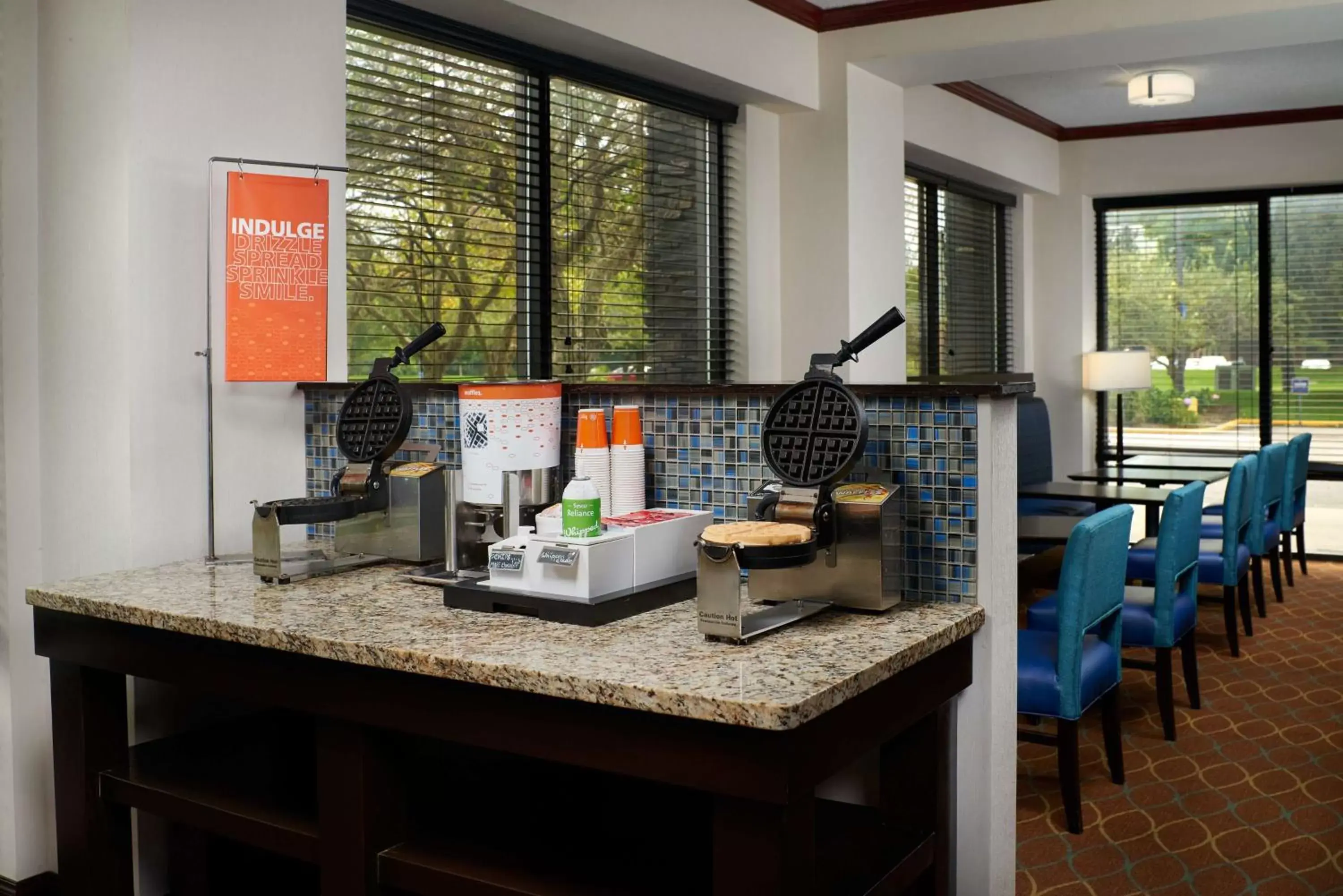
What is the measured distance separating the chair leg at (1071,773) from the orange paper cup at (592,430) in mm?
1587

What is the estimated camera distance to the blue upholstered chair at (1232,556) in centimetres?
462

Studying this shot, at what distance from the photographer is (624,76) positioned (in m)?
4.23

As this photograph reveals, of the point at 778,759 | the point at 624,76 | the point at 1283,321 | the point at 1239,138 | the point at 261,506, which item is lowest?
the point at 778,759

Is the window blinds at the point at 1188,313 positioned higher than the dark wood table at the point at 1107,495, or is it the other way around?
the window blinds at the point at 1188,313

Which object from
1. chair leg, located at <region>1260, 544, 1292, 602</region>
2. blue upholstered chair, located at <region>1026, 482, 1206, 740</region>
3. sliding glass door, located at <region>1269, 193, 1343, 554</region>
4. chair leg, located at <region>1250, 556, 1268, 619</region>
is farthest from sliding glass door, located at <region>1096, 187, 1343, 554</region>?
blue upholstered chair, located at <region>1026, 482, 1206, 740</region>

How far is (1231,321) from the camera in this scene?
7.44 metres

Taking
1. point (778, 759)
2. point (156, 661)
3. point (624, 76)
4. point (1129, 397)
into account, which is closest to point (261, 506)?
point (156, 661)

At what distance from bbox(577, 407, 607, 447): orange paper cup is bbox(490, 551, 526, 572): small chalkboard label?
0.34 meters

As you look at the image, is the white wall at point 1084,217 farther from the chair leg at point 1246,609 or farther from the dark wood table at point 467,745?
the dark wood table at point 467,745

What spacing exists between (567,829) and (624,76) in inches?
119

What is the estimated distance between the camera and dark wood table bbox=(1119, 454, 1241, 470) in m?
6.81

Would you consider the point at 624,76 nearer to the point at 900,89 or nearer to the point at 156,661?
the point at 900,89

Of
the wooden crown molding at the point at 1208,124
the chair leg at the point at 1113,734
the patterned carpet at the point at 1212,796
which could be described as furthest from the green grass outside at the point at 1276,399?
the chair leg at the point at 1113,734

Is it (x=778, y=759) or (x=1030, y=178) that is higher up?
(x=1030, y=178)
